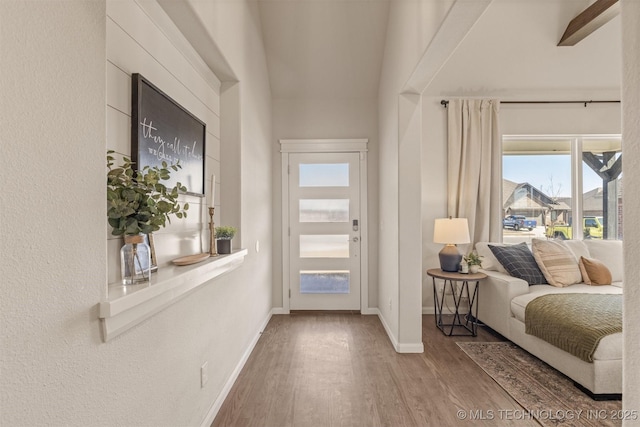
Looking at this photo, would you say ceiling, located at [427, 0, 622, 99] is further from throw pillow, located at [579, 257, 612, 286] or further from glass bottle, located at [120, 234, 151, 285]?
glass bottle, located at [120, 234, 151, 285]

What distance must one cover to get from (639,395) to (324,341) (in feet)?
8.94

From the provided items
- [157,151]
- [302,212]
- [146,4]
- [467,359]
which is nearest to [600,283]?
[467,359]

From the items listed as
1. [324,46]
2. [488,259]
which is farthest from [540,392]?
[324,46]

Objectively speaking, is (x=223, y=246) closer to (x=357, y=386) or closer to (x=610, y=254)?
(x=357, y=386)

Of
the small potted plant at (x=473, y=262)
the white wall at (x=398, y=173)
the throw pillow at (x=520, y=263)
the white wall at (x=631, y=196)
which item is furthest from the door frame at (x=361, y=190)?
the white wall at (x=631, y=196)

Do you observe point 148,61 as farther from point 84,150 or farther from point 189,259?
point 189,259

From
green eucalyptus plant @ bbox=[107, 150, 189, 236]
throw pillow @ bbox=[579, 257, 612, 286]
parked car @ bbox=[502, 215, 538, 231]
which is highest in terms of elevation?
green eucalyptus plant @ bbox=[107, 150, 189, 236]

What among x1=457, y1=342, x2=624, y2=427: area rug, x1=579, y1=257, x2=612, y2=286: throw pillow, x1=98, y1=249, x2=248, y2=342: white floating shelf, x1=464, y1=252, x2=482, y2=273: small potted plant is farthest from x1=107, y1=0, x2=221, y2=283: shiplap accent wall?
x1=579, y1=257, x2=612, y2=286: throw pillow

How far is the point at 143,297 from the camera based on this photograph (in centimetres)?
115

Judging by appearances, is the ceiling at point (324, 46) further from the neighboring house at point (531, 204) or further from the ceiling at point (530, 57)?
the neighboring house at point (531, 204)

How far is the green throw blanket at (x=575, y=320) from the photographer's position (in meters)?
2.25

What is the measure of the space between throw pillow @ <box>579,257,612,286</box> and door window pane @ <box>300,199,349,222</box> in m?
2.55

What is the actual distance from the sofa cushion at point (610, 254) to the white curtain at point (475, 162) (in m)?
Result: 0.96

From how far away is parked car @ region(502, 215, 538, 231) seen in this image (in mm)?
4348
